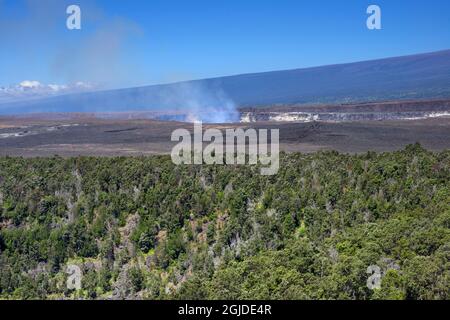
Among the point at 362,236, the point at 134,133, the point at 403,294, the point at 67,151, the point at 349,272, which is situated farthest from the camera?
the point at 134,133

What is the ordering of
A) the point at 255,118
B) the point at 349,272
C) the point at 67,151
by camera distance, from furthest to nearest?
the point at 255,118 → the point at 67,151 → the point at 349,272

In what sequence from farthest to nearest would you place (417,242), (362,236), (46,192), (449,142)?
1. (449,142)
2. (46,192)
3. (362,236)
4. (417,242)

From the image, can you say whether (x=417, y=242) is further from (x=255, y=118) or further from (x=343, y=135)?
(x=255, y=118)

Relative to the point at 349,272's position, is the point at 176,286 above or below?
below

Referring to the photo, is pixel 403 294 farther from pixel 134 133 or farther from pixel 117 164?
pixel 134 133

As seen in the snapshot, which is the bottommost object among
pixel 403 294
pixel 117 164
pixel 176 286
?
pixel 176 286

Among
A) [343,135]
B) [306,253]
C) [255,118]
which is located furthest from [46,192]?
[255,118]

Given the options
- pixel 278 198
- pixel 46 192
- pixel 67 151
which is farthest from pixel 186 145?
pixel 278 198

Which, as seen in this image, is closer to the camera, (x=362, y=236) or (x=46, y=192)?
(x=362, y=236)

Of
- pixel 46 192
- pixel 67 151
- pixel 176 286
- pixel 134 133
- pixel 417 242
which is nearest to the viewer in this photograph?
pixel 417 242
